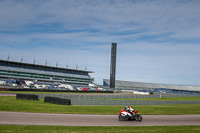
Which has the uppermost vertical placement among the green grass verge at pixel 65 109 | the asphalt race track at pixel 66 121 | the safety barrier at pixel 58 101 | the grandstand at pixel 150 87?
the grandstand at pixel 150 87

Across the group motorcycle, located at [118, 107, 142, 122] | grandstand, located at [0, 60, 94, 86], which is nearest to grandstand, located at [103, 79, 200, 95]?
grandstand, located at [0, 60, 94, 86]

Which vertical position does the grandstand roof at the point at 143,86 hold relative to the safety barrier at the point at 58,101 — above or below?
above

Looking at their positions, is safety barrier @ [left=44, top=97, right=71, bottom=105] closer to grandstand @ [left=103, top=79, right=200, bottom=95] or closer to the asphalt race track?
the asphalt race track

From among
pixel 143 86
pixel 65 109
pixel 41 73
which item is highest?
pixel 41 73

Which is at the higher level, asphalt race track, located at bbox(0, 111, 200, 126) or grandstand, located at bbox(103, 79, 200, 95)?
grandstand, located at bbox(103, 79, 200, 95)

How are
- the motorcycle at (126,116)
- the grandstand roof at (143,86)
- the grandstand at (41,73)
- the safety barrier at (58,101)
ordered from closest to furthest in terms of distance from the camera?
1. the motorcycle at (126,116)
2. the safety barrier at (58,101)
3. the grandstand at (41,73)
4. the grandstand roof at (143,86)

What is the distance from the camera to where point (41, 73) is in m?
129

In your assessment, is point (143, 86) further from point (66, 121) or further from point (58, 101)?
point (66, 121)

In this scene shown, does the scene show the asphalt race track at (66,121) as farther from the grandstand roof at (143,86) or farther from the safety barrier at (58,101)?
the grandstand roof at (143,86)


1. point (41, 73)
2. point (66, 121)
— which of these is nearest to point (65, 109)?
point (66, 121)

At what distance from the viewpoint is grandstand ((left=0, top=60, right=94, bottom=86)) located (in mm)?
115606

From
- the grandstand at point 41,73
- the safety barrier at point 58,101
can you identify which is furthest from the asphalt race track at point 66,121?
the grandstand at point 41,73

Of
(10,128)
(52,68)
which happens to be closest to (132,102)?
(10,128)

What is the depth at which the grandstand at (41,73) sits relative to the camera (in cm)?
11561
